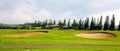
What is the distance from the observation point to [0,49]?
83.4ft

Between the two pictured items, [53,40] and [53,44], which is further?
[53,40]

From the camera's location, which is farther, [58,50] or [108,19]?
[108,19]

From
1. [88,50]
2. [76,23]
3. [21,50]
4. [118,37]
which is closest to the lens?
[21,50]

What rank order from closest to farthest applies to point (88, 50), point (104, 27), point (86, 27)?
point (88, 50)
point (104, 27)
point (86, 27)

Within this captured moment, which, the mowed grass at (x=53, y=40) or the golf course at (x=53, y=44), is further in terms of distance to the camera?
the mowed grass at (x=53, y=40)

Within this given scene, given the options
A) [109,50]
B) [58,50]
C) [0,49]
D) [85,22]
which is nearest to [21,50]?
[0,49]

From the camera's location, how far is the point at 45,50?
25797mm

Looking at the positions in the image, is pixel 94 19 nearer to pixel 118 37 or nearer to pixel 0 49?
pixel 118 37

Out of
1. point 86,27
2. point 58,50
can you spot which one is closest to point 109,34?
point 58,50

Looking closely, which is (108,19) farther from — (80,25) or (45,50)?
(45,50)

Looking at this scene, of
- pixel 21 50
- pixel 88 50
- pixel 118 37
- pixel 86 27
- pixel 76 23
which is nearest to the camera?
pixel 21 50

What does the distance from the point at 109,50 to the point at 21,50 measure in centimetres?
1110

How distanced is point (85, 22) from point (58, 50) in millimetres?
100301

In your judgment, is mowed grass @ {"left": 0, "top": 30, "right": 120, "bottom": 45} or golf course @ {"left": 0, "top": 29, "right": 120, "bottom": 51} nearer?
golf course @ {"left": 0, "top": 29, "right": 120, "bottom": 51}
